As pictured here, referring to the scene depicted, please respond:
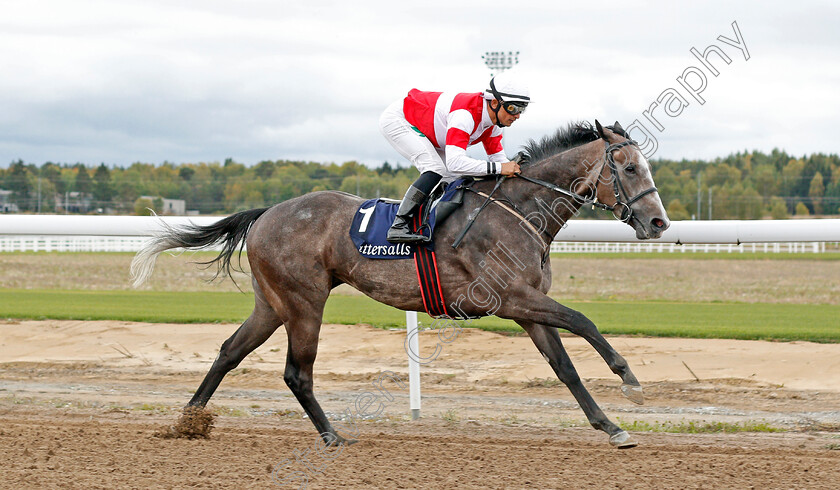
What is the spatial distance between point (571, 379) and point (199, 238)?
302cm

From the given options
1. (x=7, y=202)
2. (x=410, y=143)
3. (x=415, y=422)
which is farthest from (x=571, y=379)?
(x=7, y=202)

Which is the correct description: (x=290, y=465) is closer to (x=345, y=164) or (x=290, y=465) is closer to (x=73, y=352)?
(x=73, y=352)

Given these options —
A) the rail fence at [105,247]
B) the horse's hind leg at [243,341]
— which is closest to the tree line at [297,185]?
the rail fence at [105,247]

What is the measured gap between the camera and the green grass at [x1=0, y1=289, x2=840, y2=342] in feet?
30.7

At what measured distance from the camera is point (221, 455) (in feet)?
16.0

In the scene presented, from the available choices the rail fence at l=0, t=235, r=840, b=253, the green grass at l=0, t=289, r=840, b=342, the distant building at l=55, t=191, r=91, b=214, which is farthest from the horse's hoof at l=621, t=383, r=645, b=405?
the distant building at l=55, t=191, r=91, b=214

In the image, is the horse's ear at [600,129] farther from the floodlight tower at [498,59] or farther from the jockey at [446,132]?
the floodlight tower at [498,59]

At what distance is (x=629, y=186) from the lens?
499cm

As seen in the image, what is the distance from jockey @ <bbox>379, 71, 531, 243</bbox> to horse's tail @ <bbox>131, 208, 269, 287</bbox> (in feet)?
4.27

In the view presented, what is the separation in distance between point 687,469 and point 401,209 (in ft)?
7.65

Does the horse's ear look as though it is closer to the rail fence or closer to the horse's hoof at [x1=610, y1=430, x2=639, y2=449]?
the horse's hoof at [x1=610, y1=430, x2=639, y2=449]

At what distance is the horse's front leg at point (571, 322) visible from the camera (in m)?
4.84

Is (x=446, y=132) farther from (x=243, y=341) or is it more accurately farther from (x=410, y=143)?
(x=243, y=341)

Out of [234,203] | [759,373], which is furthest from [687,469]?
[234,203]
